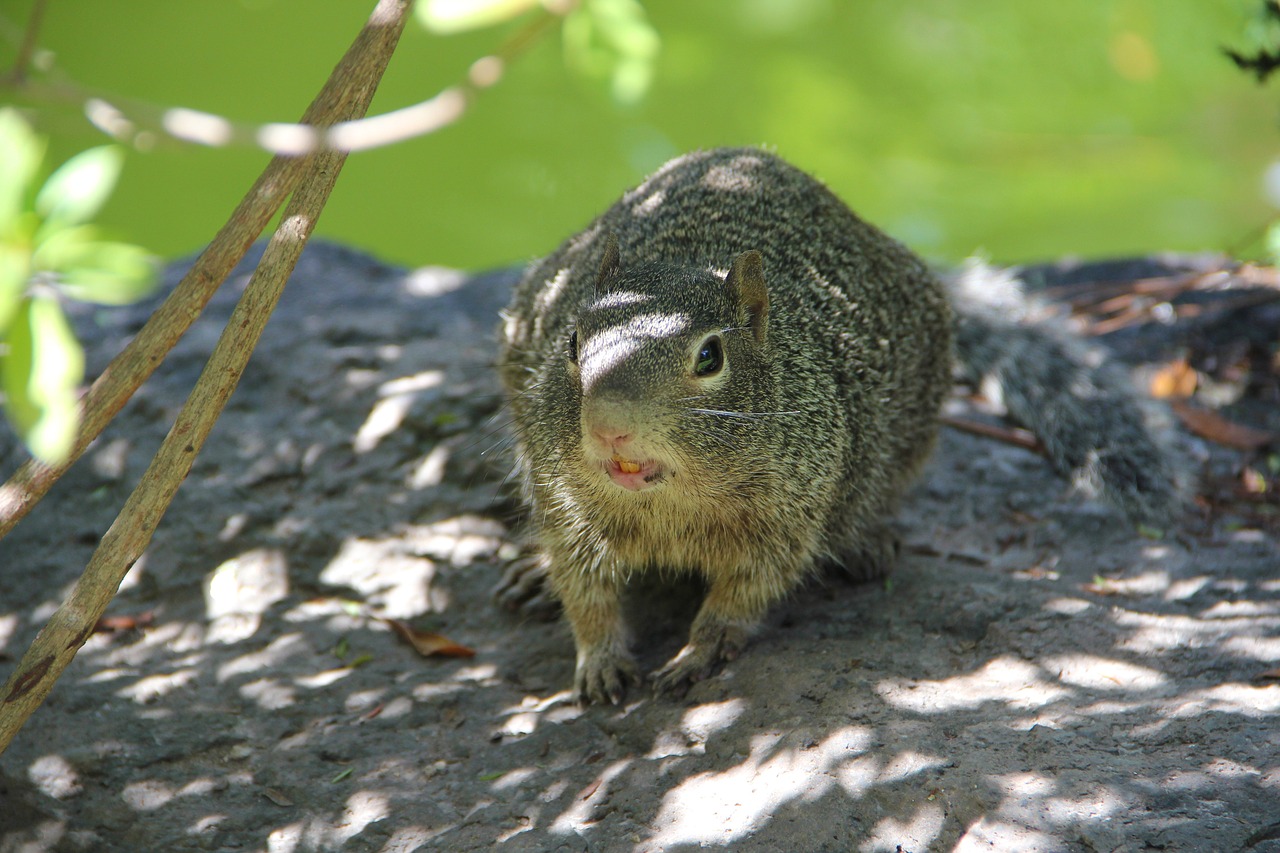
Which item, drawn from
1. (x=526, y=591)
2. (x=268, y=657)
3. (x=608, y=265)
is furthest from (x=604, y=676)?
(x=608, y=265)

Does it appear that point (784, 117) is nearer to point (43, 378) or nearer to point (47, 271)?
point (47, 271)

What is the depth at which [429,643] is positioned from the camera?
443 cm

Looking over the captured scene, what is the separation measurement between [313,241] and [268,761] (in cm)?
414

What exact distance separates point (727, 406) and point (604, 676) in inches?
45.3

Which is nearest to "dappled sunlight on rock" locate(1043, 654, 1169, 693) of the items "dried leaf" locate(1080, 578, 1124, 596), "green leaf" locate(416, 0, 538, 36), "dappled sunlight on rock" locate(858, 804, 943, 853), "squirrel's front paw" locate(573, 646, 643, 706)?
"dried leaf" locate(1080, 578, 1124, 596)

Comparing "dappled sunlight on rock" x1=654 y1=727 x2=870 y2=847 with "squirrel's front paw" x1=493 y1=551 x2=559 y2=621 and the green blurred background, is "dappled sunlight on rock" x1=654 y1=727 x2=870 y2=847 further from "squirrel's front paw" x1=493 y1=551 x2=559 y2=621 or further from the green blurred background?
the green blurred background

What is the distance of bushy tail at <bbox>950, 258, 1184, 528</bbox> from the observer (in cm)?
501

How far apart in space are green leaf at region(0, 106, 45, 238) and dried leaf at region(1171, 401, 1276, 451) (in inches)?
218

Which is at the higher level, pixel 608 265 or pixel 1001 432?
pixel 608 265

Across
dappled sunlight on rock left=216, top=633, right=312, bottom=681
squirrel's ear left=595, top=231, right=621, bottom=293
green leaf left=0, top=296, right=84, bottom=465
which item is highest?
squirrel's ear left=595, top=231, right=621, bottom=293

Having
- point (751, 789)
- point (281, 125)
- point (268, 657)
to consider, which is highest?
point (281, 125)

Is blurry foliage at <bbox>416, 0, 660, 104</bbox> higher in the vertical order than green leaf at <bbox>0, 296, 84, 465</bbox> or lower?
higher

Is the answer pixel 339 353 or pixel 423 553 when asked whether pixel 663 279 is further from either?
pixel 339 353

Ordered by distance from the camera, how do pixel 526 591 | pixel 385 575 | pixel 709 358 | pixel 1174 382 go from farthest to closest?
1. pixel 1174 382
2. pixel 385 575
3. pixel 526 591
4. pixel 709 358
